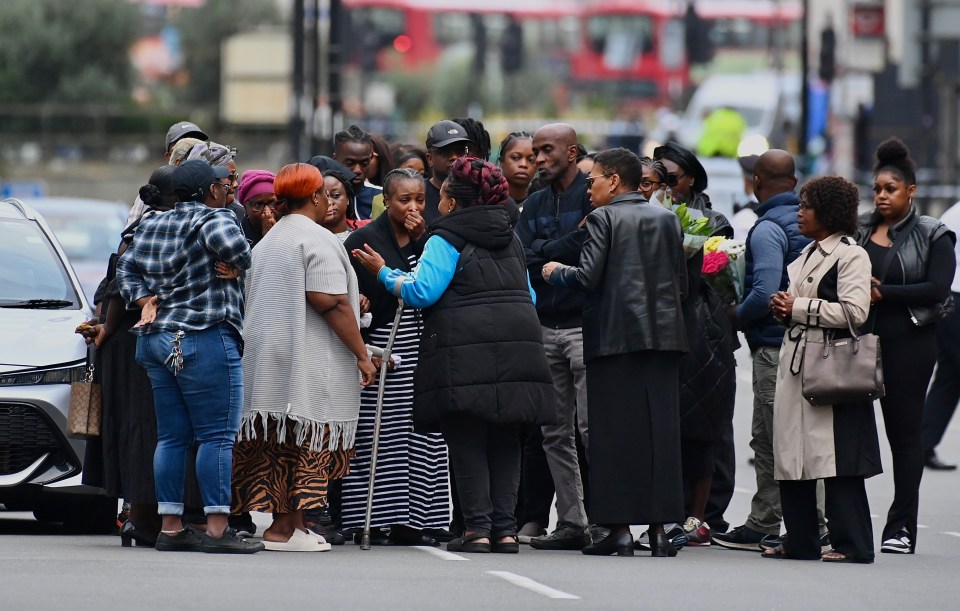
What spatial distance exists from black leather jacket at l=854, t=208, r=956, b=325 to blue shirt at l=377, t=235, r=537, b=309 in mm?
2194

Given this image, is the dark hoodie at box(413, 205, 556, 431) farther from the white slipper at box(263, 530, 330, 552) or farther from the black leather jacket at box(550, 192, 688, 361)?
the white slipper at box(263, 530, 330, 552)

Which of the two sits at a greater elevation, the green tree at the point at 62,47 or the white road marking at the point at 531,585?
the green tree at the point at 62,47

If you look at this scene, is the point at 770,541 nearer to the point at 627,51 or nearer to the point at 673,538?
the point at 673,538

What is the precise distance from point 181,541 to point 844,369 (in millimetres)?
3253

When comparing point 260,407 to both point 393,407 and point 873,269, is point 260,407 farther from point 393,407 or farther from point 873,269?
point 873,269

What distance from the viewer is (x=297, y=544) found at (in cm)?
Answer: 937

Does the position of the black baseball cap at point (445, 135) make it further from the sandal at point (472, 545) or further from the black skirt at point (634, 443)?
the sandal at point (472, 545)

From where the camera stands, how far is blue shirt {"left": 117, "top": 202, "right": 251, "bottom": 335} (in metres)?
8.98

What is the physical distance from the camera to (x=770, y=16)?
8144 centimetres

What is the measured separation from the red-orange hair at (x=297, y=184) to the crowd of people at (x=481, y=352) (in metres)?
0.01

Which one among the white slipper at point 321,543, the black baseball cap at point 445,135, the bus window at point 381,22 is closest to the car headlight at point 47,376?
the white slipper at point 321,543

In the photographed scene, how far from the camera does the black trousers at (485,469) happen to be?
9.38 m

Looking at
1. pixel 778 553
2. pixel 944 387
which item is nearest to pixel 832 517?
pixel 778 553

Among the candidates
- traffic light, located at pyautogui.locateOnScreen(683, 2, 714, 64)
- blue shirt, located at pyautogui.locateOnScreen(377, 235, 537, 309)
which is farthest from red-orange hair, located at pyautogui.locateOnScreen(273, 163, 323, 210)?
traffic light, located at pyautogui.locateOnScreen(683, 2, 714, 64)
